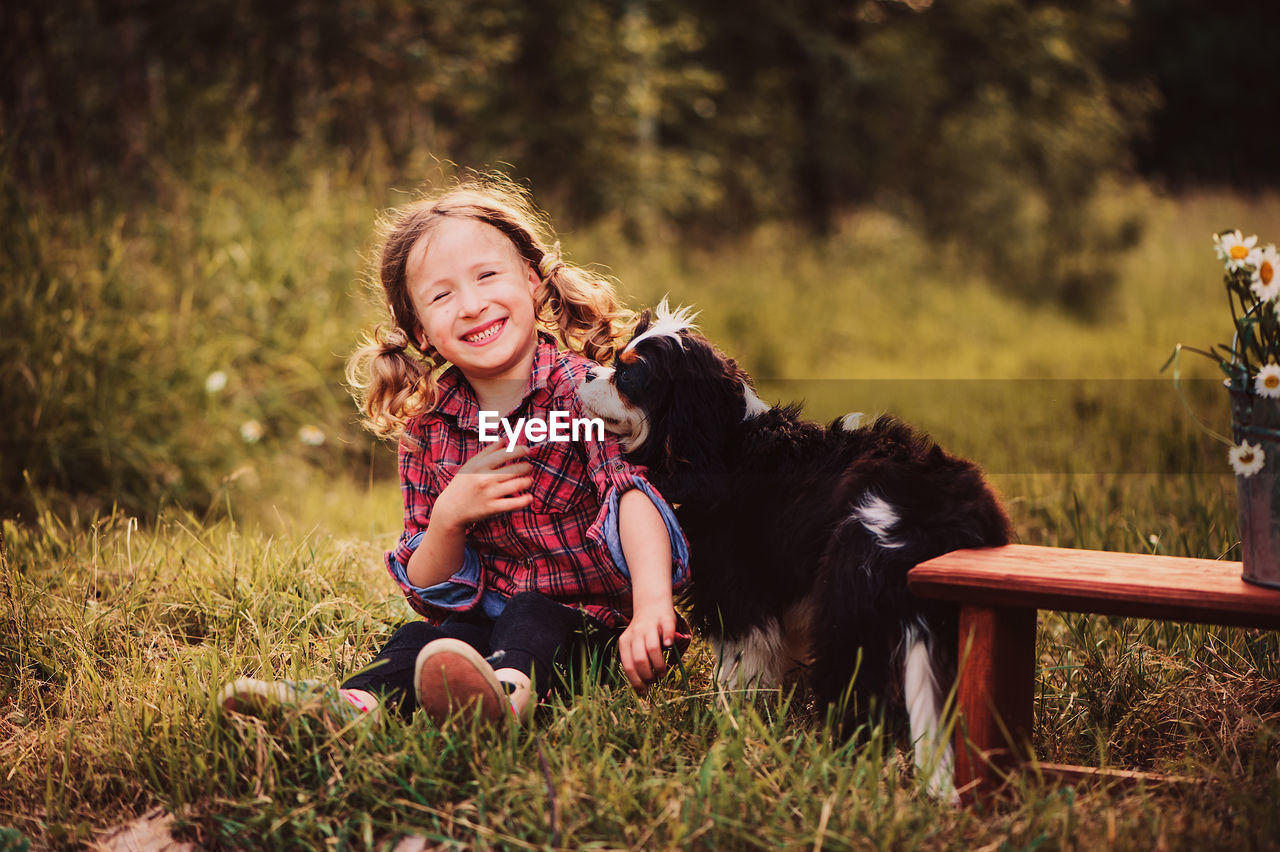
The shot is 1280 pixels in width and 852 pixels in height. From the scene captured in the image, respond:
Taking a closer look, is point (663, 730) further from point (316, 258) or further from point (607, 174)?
point (607, 174)

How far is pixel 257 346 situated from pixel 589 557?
116 inches

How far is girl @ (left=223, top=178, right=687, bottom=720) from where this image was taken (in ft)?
7.29

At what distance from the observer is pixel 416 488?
256 centimetres

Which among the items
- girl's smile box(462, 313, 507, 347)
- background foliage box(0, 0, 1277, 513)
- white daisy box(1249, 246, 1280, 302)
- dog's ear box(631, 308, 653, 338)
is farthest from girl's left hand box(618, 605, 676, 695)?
background foliage box(0, 0, 1277, 513)

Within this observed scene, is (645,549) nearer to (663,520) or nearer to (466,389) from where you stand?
(663,520)

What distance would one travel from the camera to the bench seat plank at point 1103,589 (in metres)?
1.76

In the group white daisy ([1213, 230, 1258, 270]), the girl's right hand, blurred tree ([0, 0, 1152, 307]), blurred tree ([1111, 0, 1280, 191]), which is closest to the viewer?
white daisy ([1213, 230, 1258, 270])

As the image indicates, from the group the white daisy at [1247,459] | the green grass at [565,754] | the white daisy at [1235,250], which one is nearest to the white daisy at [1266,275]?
the white daisy at [1235,250]

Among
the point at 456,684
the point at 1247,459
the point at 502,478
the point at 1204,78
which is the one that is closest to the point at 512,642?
the point at 456,684

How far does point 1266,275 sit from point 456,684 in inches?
64.4

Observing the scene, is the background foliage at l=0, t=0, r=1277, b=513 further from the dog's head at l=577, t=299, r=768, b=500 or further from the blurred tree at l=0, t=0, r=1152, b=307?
the dog's head at l=577, t=299, r=768, b=500

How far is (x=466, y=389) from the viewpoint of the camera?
256cm

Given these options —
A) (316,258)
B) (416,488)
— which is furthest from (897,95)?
(416,488)

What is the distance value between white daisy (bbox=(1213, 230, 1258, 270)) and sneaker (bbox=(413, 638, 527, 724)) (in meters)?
1.55
